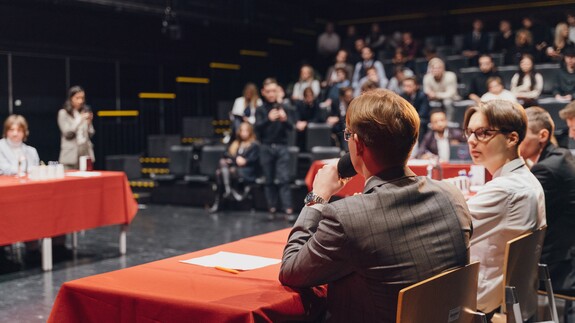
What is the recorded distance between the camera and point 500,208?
246cm

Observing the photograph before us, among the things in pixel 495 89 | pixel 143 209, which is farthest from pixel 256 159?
pixel 495 89

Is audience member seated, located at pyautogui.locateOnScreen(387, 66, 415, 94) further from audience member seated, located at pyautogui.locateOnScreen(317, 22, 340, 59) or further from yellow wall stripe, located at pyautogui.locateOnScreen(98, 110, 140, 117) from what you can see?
yellow wall stripe, located at pyautogui.locateOnScreen(98, 110, 140, 117)

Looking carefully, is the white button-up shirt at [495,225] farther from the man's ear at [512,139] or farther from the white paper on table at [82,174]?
the white paper on table at [82,174]

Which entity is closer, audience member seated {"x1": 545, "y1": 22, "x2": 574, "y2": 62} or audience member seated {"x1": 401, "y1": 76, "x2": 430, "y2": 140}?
audience member seated {"x1": 401, "y1": 76, "x2": 430, "y2": 140}

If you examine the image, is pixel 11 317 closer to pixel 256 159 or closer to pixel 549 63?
pixel 256 159

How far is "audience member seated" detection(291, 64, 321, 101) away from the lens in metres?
9.55

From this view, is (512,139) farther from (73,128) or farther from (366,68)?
(366,68)

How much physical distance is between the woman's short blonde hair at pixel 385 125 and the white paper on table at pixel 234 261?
612 millimetres

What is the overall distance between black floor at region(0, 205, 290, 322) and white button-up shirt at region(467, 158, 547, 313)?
264cm

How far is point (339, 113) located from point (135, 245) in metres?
3.45

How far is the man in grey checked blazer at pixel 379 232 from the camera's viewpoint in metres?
1.66

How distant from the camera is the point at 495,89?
8.05 metres

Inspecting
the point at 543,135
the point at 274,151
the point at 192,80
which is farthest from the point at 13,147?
the point at 192,80

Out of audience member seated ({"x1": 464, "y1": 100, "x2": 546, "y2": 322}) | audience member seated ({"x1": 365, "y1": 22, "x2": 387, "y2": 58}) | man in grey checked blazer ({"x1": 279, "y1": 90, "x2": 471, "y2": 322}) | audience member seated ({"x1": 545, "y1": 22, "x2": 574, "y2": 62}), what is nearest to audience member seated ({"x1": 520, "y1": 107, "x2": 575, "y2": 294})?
audience member seated ({"x1": 464, "y1": 100, "x2": 546, "y2": 322})
